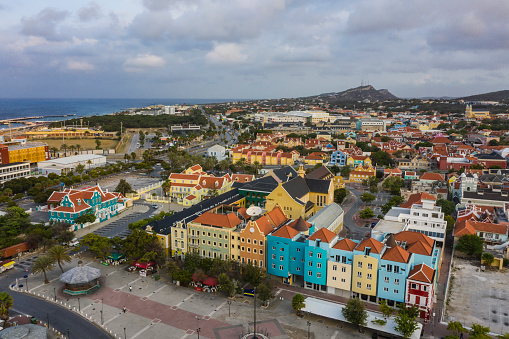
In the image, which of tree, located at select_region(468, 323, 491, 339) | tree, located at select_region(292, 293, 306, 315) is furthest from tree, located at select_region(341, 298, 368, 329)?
tree, located at select_region(468, 323, 491, 339)

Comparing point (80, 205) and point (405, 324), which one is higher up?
point (80, 205)

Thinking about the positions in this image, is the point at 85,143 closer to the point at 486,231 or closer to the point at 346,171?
the point at 346,171

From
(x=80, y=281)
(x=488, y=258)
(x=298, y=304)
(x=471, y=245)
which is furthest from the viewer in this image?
(x=471, y=245)

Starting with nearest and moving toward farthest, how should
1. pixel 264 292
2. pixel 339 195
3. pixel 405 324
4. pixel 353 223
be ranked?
pixel 405 324 < pixel 264 292 < pixel 353 223 < pixel 339 195

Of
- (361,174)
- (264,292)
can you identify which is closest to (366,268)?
(264,292)

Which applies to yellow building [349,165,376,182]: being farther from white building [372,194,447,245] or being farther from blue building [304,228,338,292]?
blue building [304,228,338,292]
